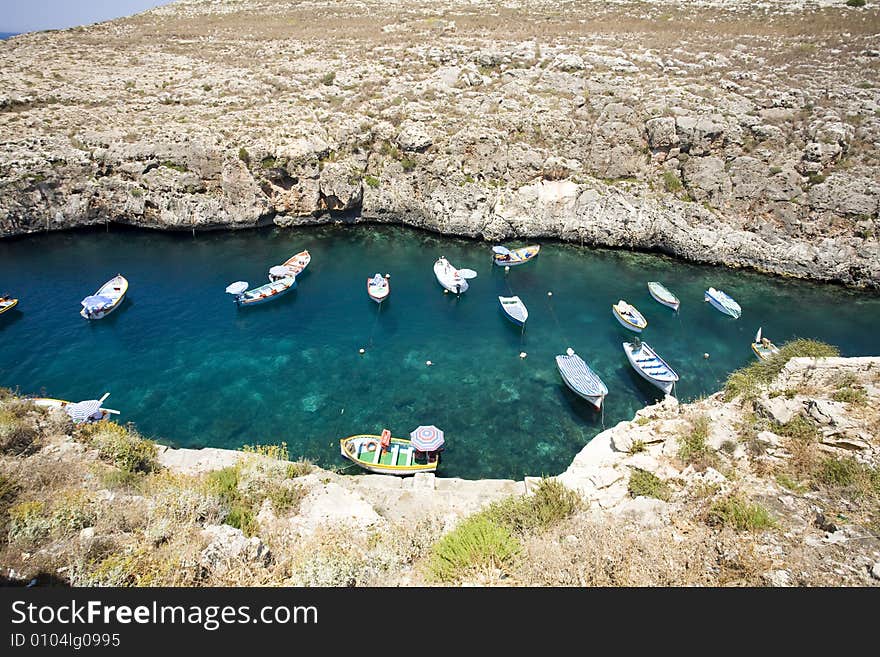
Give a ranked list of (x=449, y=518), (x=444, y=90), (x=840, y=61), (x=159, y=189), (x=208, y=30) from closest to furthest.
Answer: (x=449, y=518) → (x=159, y=189) → (x=840, y=61) → (x=444, y=90) → (x=208, y=30)

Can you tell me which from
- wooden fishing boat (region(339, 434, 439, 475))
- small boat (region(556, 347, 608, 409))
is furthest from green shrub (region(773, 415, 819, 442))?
wooden fishing boat (region(339, 434, 439, 475))

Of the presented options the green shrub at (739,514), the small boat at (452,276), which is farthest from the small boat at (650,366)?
the green shrub at (739,514)

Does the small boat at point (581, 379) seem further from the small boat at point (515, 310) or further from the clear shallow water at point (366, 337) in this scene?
the small boat at point (515, 310)

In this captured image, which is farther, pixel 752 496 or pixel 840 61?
pixel 840 61

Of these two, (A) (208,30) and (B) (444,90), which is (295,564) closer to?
(B) (444,90)

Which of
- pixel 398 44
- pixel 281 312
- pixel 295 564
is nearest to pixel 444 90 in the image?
pixel 398 44

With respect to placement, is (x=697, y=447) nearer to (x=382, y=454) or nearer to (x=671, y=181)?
(x=382, y=454)
